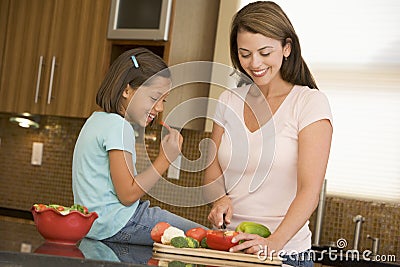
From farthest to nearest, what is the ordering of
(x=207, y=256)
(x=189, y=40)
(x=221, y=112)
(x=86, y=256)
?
(x=189, y=40), (x=221, y=112), (x=207, y=256), (x=86, y=256)

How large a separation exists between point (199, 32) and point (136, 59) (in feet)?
5.98

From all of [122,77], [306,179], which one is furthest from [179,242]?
[122,77]

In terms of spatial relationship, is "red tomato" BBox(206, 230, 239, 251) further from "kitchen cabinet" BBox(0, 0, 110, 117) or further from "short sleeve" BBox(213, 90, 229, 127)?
"kitchen cabinet" BBox(0, 0, 110, 117)

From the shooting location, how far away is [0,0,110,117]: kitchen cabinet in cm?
428

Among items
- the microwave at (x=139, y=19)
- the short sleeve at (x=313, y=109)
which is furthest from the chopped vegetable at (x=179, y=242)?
the microwave at (x=139, y=19)

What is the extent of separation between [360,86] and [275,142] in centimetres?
161

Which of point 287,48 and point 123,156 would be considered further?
point 287,48

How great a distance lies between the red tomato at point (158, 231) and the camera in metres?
2.12

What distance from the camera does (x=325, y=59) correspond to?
13.1 ft

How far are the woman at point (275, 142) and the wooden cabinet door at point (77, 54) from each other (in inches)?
73.3

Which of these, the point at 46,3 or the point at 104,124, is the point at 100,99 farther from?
the point at 46,3

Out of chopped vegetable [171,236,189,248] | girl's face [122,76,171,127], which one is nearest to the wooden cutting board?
chopped vegetable [171,236,189,248]

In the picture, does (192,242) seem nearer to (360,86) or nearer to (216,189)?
(216,189)

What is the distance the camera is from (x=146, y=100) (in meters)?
2.30
